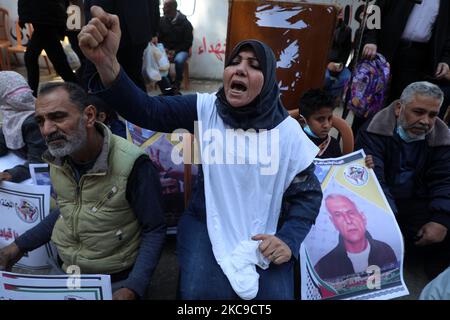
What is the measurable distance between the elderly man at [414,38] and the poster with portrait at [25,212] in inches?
106

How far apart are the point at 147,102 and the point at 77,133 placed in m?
0.34

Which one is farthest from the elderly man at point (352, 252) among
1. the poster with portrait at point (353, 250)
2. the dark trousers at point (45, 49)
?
the dark trousers at point (45, 49)

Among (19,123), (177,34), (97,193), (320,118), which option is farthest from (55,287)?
(177,34)

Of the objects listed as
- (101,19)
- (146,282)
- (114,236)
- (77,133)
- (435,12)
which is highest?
(435,12)

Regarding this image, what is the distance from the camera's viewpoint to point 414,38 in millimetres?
3154

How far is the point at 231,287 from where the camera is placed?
63.1 inches

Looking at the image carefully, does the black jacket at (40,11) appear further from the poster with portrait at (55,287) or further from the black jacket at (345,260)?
the black jacket at (345,260)

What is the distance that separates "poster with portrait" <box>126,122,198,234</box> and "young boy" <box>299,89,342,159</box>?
99 centimetres

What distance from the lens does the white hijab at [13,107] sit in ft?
7.91

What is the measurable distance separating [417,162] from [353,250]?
0.97 meters

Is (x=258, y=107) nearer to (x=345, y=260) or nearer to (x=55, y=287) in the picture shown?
(x=345, y=260)

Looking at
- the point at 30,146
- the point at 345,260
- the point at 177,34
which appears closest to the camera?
the point at 345,260

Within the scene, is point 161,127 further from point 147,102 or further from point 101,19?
point 101,19
